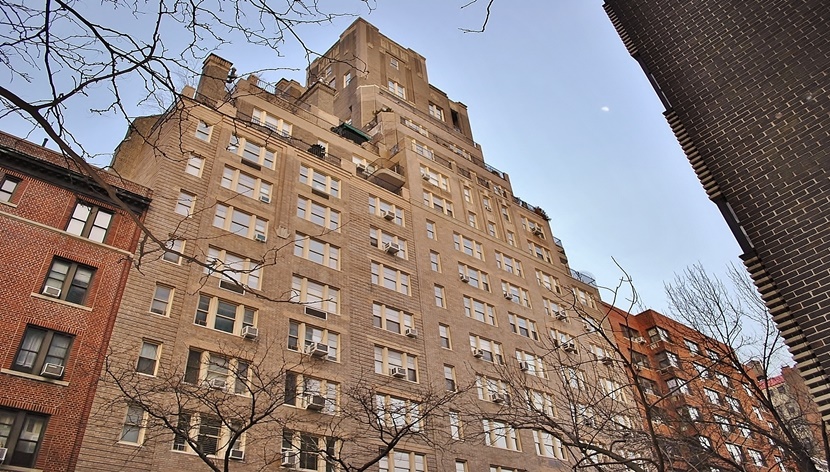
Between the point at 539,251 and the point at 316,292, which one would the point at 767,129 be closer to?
the point at 316,292

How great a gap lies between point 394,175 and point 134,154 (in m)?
17.5

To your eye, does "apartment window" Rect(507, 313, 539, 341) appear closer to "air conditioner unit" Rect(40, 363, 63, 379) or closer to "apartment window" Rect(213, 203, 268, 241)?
"apartment window" Rect(213, 203, 268, 241)

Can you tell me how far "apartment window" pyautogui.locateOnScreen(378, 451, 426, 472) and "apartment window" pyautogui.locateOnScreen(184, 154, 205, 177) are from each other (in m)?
18.1

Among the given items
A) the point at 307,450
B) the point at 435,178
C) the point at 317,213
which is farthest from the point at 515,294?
the point at 307,450

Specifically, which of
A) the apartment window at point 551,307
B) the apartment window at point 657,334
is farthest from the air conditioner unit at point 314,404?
the apartment window at point 657,334

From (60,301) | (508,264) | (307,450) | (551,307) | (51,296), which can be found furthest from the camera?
(508,264)

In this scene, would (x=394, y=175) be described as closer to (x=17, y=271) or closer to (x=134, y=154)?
(x=134, y=154)

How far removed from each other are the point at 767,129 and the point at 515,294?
29.4 m

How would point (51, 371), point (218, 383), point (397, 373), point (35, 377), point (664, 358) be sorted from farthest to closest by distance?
point (664, 358), point (397, 373), point (218, 383), point (51, 371), point (35, 377)

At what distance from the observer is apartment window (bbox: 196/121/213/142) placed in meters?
32.7

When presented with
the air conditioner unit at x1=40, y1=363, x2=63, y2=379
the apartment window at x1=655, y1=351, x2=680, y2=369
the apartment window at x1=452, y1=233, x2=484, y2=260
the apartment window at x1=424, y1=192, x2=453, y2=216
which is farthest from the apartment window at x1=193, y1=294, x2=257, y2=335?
the apartment window at x1=655, y1=351, x2=680, y2=369

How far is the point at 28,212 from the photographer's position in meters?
23.2

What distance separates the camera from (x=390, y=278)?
117 ft

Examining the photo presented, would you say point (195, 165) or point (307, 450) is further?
point (195, 165)
